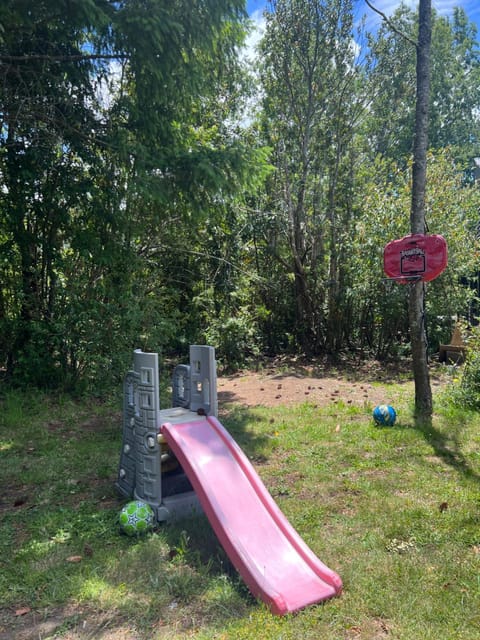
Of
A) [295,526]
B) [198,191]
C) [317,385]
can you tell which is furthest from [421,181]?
[317,385]

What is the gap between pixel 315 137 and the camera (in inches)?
431

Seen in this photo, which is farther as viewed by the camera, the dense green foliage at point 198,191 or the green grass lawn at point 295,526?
the dense green foliage at point 198,191

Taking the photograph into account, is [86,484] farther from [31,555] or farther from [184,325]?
[184,325]

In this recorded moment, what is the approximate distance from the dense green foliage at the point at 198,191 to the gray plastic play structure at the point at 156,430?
2.88m

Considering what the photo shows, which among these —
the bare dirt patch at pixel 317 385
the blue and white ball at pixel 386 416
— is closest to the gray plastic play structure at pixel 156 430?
the blue and white ball at pixel 386 416

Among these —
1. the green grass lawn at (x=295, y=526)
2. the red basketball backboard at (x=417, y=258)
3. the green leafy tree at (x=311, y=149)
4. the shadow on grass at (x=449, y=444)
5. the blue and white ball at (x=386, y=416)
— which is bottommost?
the green grass lawn at (x=295, y=526)

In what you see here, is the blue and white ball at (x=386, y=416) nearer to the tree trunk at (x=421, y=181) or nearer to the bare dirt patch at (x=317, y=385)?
the tree trunk at (x=421, y=181)

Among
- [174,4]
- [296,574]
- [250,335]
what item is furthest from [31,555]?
[250,335]

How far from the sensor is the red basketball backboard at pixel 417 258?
5109 mm

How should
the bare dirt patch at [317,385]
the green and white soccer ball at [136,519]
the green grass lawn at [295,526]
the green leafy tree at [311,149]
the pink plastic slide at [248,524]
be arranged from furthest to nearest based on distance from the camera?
1. the green leafy tree at [311,149]
2. the bare dirt patch at [317,385]
3. the green and white soccer ball at [136,519]
4. the pink plastic slide at [248,524]
5. the green grass lawn at [295,526]

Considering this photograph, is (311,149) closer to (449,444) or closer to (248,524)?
(449,444)

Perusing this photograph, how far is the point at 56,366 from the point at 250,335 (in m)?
4.40

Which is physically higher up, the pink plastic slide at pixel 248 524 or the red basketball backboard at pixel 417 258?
the red basketball backboard at pixel 417 258

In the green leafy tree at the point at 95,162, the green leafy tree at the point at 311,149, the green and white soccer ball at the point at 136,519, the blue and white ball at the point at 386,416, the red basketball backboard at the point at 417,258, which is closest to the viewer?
the green and white soccer ball at the point at 136,519
